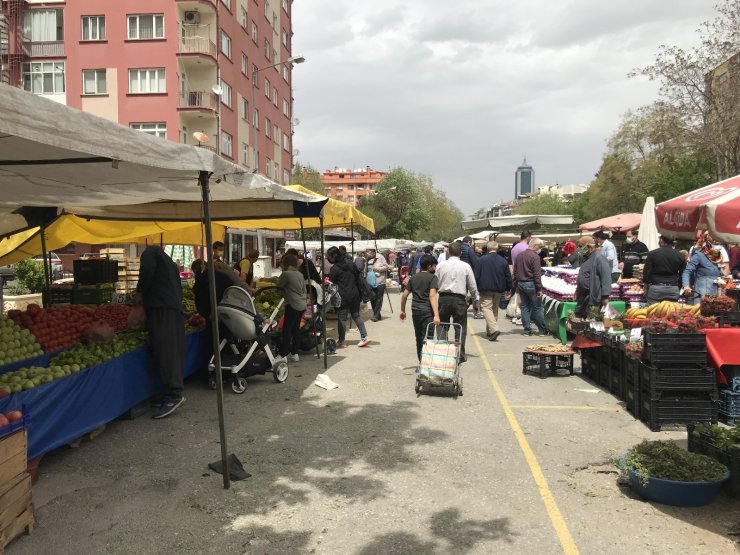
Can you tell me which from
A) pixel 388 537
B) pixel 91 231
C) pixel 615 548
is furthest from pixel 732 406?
pixel 91 231

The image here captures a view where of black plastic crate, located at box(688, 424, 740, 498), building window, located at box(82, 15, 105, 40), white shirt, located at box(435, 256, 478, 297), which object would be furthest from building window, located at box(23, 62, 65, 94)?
black plastic crate, located at box(688, 424, 740, 498)

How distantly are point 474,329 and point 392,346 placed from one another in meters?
3.18

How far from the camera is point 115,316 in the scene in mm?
8055

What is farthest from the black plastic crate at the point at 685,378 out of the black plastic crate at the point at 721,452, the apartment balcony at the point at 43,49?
the apartment balcony at the point at 43,49

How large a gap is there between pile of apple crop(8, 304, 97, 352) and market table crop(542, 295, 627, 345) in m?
8.27

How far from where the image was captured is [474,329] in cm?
1411

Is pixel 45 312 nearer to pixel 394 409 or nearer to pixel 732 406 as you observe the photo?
pixel 394 409

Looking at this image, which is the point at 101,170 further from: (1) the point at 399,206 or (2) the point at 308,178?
(1) the point at 399,206

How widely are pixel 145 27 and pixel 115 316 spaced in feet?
95.2

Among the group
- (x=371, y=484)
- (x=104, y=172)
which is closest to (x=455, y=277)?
(x=371, y=484)

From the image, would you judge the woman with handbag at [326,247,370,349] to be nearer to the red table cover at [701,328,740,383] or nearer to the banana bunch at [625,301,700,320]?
the banana bunch at [625,301,700,320]

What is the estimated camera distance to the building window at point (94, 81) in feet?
104

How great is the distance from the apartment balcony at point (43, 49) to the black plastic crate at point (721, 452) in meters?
36.2

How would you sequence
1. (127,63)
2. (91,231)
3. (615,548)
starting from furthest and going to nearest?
(127,63) < (91,231) < (615,548)
